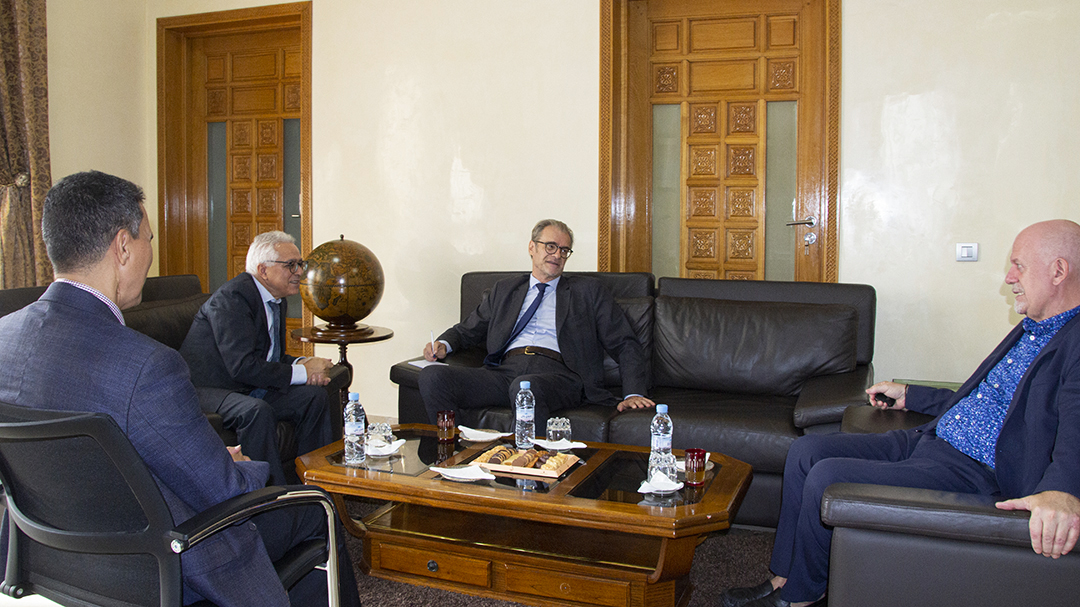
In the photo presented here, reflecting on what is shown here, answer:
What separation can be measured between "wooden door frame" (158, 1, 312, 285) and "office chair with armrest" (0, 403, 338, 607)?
3.89 metres

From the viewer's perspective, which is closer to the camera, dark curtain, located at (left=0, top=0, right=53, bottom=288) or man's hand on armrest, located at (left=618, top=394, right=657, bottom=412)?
man's hand on armrest, located at (left=618, top=394, right=657, bottom=412)

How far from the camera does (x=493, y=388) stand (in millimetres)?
3459

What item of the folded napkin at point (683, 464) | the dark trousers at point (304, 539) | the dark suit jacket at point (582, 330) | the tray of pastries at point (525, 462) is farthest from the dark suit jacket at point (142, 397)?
the dark suit jacket at point (582, 330)

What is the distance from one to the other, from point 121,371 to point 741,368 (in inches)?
109

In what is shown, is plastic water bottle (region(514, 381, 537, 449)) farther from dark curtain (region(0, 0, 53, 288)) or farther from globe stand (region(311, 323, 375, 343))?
dark curtain (region(0, 0, 53, 288))

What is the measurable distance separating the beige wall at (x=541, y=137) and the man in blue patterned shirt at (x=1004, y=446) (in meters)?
1.89

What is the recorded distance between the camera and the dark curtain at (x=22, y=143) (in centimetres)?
447

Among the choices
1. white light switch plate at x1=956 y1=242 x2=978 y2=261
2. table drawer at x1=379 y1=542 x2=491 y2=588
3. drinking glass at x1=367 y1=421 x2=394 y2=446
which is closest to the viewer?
table drawer at x1=379 y1=542 x2=491 y2=588

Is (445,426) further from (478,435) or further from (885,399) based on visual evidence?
(885,399)

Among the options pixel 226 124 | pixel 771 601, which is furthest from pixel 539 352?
pixel 226 124

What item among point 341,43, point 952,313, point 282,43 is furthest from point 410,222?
point 952,313

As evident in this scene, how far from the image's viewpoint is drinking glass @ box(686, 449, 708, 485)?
7.57 ft

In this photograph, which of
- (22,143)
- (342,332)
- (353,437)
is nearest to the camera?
(353,437)

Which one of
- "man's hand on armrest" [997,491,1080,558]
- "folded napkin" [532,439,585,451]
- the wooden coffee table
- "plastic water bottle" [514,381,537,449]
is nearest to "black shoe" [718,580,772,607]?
the wooden coffee table
